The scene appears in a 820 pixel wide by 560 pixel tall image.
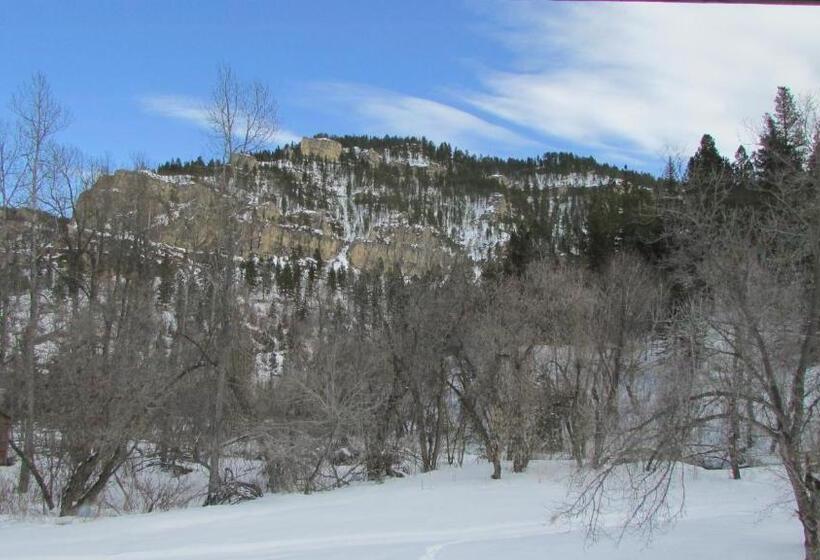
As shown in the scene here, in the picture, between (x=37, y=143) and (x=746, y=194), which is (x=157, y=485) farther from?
→ (x=746, y=194)

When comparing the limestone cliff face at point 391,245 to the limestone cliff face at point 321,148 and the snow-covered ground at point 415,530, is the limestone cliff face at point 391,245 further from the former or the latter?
the snow-covered ground at point 415,530

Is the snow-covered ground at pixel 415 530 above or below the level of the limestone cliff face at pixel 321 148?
below

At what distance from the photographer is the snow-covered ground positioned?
509 inches

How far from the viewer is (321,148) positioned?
195500 mm

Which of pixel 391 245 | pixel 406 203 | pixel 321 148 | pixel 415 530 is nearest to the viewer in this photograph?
pixel 415 530

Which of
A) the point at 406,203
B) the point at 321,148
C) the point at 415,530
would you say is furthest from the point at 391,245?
the point at 415,530

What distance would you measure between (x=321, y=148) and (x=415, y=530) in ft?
611

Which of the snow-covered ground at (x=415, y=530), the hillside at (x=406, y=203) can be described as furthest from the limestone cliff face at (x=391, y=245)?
the snow-covered ground at (x=415, y=530)

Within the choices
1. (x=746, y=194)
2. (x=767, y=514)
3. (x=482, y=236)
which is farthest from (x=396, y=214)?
(x=767, y=514)

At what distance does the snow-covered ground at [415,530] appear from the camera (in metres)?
12.9

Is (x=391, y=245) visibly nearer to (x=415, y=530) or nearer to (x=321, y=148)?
(x=321, y=148)

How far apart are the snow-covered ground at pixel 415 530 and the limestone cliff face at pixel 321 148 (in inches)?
6980

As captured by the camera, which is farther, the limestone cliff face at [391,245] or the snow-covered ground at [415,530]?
the limestone cliff face at [391,245]

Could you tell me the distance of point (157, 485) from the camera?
73.0 feet
